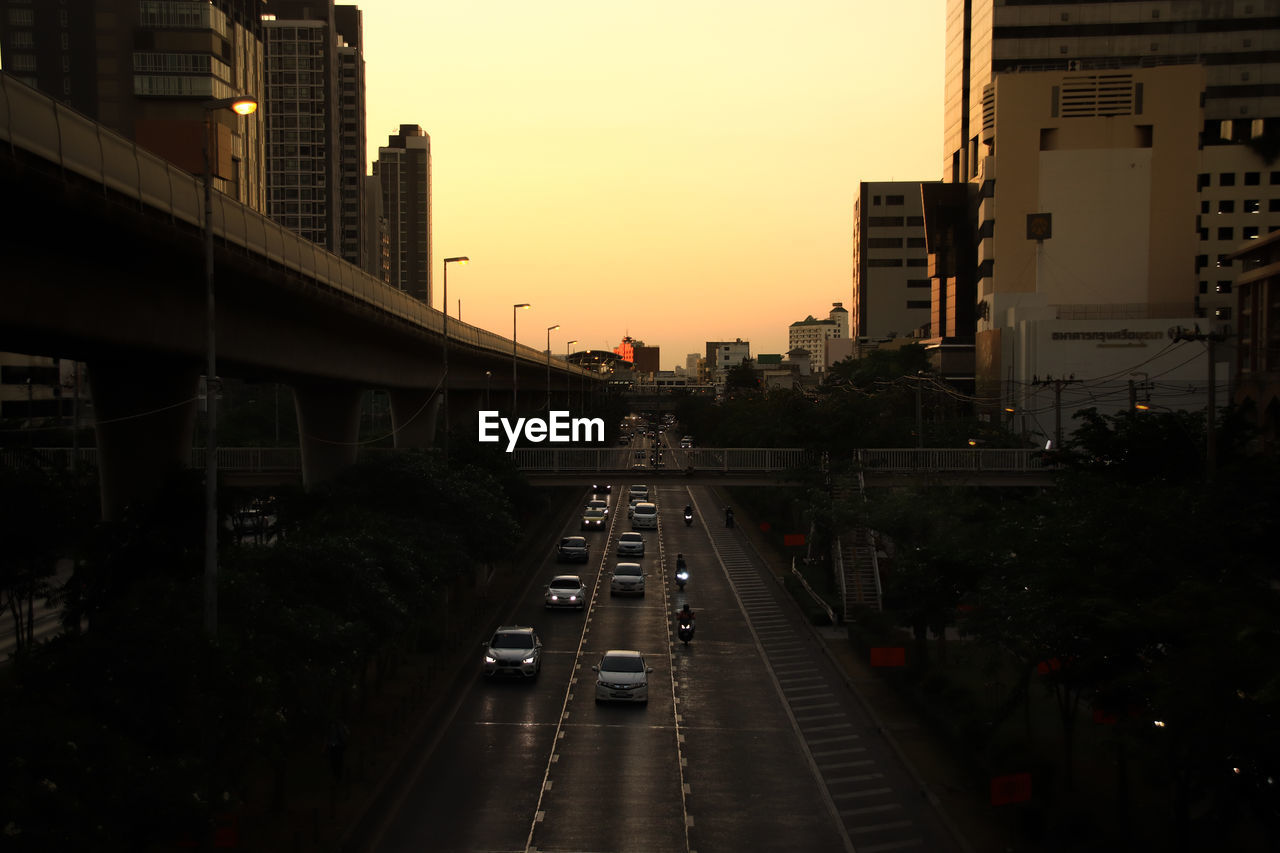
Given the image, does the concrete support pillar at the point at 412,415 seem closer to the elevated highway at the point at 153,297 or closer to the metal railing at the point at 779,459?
the metal railing at the point at 779,459

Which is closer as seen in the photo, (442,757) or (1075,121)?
(442,757)

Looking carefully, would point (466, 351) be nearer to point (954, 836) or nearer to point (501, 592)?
point (501, 592)

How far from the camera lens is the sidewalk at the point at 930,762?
20559 millimetres

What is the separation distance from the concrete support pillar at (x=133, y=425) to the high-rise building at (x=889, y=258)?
445 ft

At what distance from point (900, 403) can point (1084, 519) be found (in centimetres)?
5365

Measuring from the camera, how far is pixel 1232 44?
97.9 meters

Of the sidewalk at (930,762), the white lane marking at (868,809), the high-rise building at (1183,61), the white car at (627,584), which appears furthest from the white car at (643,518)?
the white lane marking at (868,809)

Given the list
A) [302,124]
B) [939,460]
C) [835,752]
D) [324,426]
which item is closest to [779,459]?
[939,460]

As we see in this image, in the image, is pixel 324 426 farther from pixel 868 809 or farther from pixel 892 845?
pixel 892 845

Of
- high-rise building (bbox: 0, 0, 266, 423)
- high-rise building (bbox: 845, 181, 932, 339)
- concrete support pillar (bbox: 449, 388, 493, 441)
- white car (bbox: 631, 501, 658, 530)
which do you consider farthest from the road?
high-rise building (bbox: 845, 181, 932, 339)

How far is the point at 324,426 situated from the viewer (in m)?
44.5

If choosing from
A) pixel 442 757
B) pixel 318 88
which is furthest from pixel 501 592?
pixel 318 88

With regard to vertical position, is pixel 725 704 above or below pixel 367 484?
below

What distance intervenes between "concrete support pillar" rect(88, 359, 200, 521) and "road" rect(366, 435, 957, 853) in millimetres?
9095
